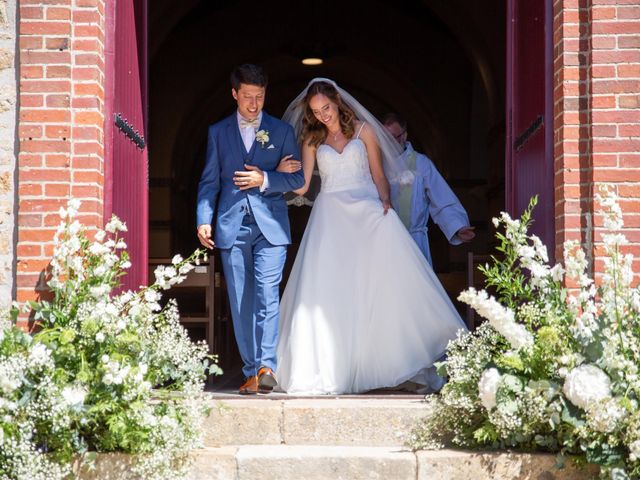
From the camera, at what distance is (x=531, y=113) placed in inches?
248

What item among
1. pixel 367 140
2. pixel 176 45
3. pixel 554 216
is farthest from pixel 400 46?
pixel 554 216

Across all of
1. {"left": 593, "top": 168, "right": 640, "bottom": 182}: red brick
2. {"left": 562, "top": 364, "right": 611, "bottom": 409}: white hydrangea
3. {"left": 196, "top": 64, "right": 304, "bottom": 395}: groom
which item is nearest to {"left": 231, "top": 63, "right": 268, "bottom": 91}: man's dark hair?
{"left": 196, "top": 64, "right": 304, "bottom": 395}: groom

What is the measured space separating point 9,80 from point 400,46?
1067 cm

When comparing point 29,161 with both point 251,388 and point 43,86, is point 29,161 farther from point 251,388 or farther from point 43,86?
point 251,388

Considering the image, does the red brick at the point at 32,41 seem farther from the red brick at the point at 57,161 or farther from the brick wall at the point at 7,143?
the red brick at the point at 57,161

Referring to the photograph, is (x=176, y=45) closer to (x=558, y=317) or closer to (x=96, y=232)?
(x=96, y=232)

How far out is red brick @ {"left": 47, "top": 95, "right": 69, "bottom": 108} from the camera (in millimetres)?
5516

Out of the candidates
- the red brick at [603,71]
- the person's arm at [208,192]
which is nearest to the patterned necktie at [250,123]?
the person's arm at [208,192]

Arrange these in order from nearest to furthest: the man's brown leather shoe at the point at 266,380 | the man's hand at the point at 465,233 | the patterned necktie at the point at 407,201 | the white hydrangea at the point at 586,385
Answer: the white hydrangea at the point at 586,385
the man's brown leather shoe at the point at 266,380
the patterned necktie at the point at 407,201
the man's hand at the point at 465,233

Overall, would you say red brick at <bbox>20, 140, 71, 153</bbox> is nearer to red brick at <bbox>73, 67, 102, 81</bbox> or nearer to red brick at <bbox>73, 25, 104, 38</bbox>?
red brick at <bbox>73, 67, 102, 81</bbox>

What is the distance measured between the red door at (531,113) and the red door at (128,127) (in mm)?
2295

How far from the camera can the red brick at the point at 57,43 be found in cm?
553

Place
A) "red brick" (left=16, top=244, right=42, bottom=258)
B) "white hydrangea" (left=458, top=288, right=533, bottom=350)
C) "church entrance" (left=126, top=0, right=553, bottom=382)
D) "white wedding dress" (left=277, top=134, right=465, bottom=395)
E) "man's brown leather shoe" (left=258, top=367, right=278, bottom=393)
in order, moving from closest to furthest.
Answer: "white hydrangea" (left=458, top=288, right=533, bottom=350) → "red brick" (left=16, top=244, right=42, bottom=258) → "man's brown leather shoe" (left=258, top=367, right=278, bottom=393) → "white wedding dress" (left=277, top=134, right=465, bottom=395) → "church entrance" (left=126, top=0, right=553, bottom=382)

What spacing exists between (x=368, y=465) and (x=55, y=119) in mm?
2409
